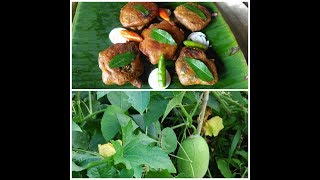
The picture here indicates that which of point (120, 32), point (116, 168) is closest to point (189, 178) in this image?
point (116, 168)

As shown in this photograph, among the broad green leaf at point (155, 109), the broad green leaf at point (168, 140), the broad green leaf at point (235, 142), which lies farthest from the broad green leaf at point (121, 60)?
the broad green leaf at point (235, 142)

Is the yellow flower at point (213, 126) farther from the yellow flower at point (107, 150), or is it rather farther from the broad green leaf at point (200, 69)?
the yellow flower at point (107, 150)

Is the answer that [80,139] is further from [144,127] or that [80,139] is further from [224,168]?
[224,168]

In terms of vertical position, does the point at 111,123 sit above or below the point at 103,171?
above

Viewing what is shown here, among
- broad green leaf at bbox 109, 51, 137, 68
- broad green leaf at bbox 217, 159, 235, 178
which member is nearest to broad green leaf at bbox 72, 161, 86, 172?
broad green leaf at bbox 109, 51, 137, 68

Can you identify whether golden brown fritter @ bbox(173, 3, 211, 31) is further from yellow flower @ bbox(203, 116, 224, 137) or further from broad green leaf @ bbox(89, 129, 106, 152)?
broad green leaf @ bbox(89, 129, 106, 152)

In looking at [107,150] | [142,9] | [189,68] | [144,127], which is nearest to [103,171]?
[107,150]

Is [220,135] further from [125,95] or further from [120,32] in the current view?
[120,32]
